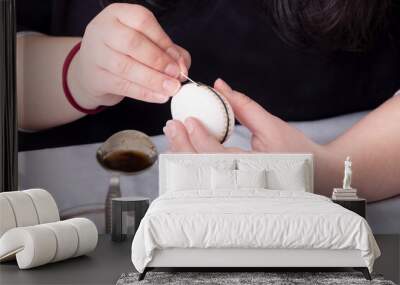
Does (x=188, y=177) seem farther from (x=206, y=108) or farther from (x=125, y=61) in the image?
(x=125, y=61)

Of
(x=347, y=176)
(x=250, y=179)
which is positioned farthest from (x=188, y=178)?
(x=347, y=176)

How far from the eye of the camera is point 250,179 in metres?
5.46

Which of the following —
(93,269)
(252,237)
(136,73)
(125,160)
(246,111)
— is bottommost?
(93,269)

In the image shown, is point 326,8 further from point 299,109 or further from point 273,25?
point 299,109

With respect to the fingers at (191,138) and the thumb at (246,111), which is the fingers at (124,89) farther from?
the thumb at (246,111)

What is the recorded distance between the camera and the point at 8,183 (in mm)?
6004

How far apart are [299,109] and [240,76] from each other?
62cm

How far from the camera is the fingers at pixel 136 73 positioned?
576 cm

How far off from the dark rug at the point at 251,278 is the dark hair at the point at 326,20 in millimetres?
2391

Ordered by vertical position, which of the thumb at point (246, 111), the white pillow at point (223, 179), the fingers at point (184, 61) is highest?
the fingers at point (184, 61)

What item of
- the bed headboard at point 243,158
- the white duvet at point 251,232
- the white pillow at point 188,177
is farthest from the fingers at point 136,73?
the white duvet at point 251,232

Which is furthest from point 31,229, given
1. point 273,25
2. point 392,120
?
point 392,120

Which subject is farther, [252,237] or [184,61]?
[184,61]

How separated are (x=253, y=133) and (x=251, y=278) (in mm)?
2030
